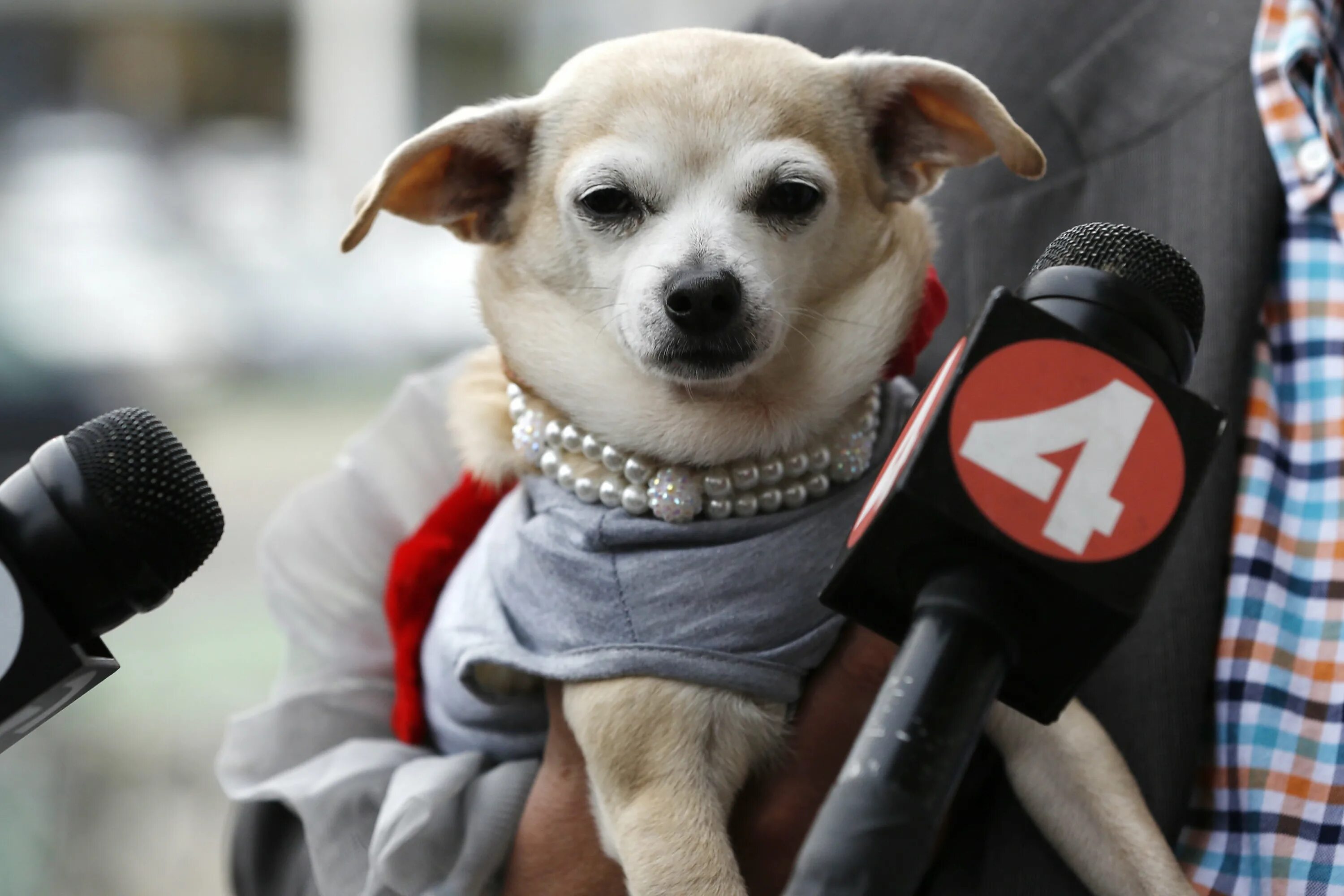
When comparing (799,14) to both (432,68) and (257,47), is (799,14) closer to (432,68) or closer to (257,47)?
(432,68)

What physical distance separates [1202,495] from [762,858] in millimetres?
401

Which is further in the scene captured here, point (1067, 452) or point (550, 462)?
point (550, 462)

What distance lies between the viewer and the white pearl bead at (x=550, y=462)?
34.0 inches

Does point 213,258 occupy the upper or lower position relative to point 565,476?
lower

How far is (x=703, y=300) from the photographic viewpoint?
0.80m

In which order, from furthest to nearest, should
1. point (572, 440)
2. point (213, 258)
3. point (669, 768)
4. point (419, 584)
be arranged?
point (213, 258)
point (419, 584)
point (572, 440)
point (669, 768)

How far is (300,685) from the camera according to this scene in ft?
3.24

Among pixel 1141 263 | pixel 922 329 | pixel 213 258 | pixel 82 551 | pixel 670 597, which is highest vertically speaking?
pixel 1141 263

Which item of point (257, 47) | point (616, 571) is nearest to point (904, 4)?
point (616, 571)

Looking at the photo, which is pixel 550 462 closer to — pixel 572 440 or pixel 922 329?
pixel 572 440

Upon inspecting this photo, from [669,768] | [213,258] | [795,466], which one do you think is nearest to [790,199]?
[795,466]

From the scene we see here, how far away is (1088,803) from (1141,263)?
486 mm

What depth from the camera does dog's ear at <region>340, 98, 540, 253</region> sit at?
0.87 metres

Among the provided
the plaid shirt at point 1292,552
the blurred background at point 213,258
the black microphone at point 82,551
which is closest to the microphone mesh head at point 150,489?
the black microphone at point 82,551
